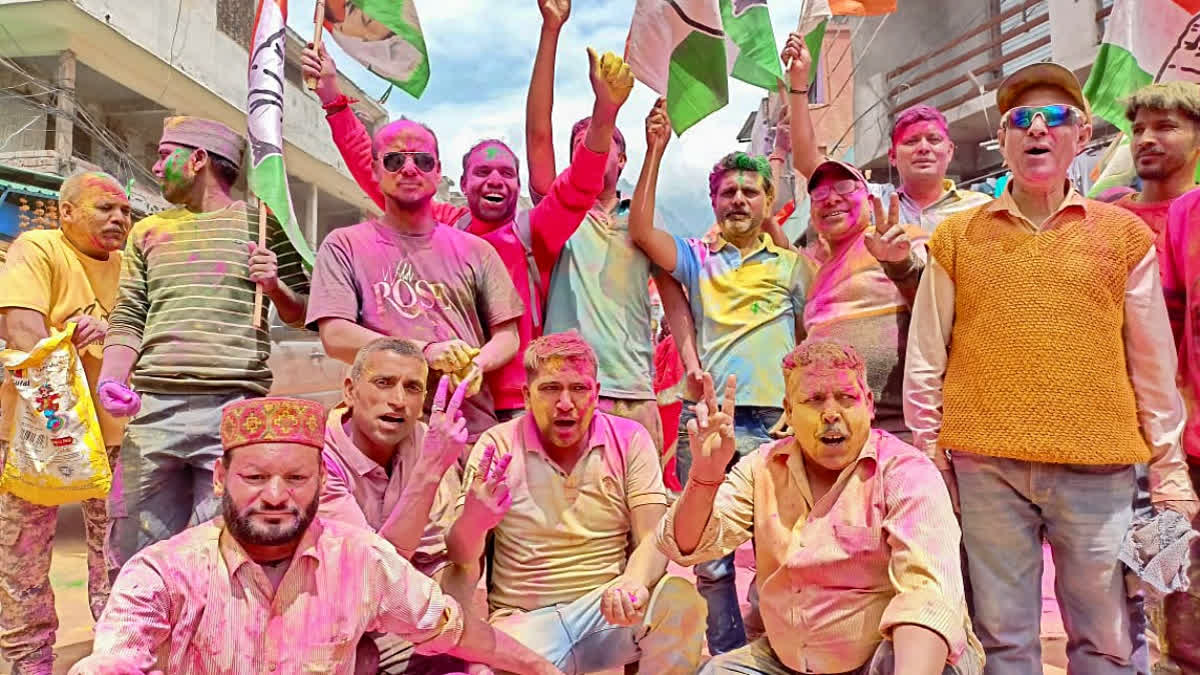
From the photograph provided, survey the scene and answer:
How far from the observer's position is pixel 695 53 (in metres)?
4.30

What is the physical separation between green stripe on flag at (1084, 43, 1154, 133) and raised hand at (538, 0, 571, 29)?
2756 millimetres

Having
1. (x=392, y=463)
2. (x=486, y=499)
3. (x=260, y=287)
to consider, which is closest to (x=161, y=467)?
(x=260, y=287)

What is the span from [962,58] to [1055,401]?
935 centimetres

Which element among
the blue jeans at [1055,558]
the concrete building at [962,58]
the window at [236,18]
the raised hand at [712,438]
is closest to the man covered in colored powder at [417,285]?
the raised hand at [712,438]

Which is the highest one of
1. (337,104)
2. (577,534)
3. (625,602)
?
(337,104)

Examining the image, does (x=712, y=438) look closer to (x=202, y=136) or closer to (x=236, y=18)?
(x=202, y=136)

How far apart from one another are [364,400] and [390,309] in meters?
0.49

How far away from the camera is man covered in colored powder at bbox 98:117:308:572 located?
3.23 m

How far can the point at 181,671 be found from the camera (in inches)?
83.0

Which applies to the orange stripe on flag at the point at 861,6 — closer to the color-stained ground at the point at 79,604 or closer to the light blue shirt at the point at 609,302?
the light blue shirt at the point at 609,302

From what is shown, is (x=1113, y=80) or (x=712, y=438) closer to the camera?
(x=712, y=438)

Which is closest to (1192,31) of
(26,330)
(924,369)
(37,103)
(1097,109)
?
(1097,109)

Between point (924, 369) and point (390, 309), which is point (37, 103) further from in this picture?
point (924, 369)

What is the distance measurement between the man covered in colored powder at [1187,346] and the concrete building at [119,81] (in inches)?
325
